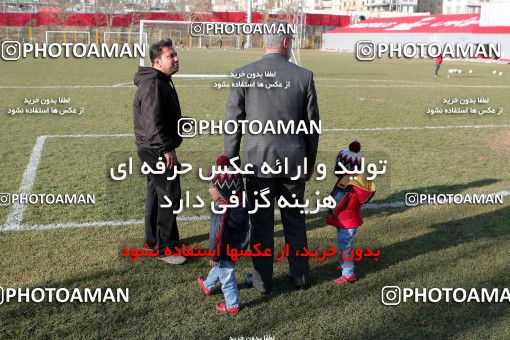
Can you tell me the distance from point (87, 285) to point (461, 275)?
3129 mm

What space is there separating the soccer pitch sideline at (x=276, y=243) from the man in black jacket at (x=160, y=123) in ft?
1.56

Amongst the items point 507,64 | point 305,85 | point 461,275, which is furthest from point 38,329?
point 507,64

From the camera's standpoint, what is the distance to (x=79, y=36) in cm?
4688

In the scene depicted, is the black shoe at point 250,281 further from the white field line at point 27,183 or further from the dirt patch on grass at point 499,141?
the dirt patch on grass at point 499,141

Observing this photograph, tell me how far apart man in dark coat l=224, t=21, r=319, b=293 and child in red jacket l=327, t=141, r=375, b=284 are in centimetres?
34

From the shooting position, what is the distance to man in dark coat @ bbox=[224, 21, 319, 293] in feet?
13.1

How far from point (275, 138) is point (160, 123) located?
1.10 metres

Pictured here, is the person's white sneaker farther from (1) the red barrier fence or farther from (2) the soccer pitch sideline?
(1) the red barrier fence

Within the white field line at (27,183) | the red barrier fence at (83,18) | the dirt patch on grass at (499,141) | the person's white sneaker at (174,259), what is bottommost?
the dirt patch on grass at (499,141)

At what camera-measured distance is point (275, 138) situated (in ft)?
13.4

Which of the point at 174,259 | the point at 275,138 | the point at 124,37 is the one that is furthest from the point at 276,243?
the point at 124,37

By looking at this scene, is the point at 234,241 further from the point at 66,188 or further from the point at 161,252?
the point at 66,188

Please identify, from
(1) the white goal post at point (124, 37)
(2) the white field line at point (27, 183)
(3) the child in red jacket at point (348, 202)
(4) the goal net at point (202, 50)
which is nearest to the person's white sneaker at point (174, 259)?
(3) the child in red jacket at point (348, 202)

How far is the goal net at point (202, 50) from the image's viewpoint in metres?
20.0
